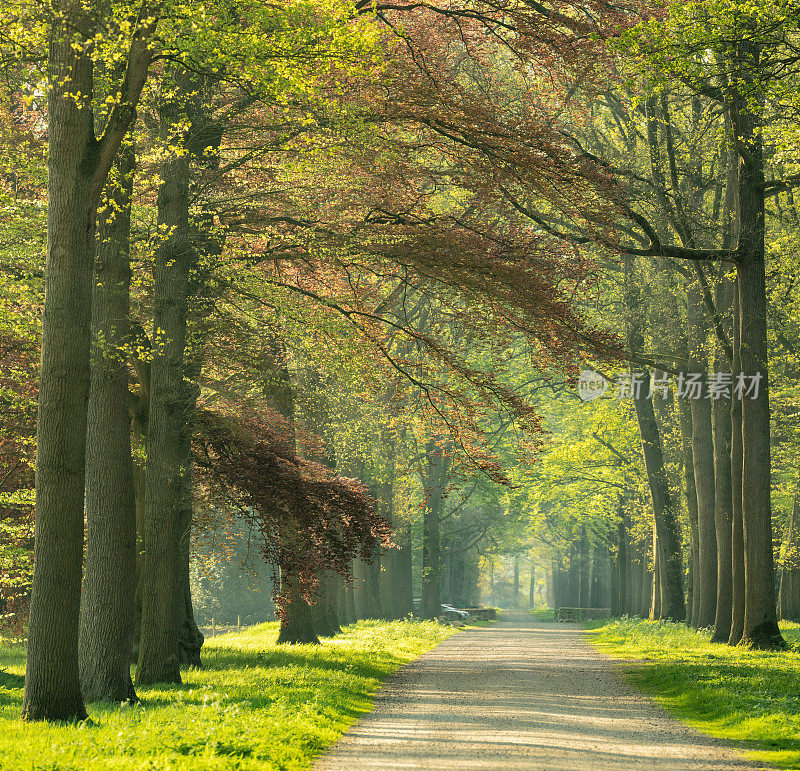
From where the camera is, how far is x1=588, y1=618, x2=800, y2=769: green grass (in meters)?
8.97

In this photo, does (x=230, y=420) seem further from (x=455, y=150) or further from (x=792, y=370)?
(x=792, y=370)

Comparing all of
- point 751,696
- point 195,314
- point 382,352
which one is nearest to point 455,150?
point 382,352

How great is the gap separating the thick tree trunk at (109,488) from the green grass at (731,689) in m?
7.33

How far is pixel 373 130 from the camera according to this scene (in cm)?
1228

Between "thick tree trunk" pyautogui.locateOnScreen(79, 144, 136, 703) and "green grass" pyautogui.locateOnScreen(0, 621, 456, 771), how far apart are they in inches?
29.6

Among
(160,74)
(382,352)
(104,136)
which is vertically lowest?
(382,352)

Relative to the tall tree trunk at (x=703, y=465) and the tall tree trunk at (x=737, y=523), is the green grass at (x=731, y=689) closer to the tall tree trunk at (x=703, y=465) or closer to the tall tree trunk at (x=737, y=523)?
the tall tree trunk at (x=737, y=523)

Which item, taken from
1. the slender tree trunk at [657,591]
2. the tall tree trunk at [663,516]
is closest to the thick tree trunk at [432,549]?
the slender tree trunk at [657,591]

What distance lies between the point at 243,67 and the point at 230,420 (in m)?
6.76

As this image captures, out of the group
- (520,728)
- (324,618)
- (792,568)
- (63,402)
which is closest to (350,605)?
(324,618)

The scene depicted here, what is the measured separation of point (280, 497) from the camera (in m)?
15.4

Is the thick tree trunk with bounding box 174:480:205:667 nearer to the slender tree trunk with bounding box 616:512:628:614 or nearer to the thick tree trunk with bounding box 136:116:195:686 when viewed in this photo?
the thick tree trunk with bounding box 136:116:195:686

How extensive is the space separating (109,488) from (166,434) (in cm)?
195

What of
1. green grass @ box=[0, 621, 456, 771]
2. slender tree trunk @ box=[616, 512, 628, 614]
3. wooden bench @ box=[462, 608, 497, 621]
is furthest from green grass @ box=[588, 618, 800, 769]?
wooden bench @ box=[462, 608, 497, 621]
